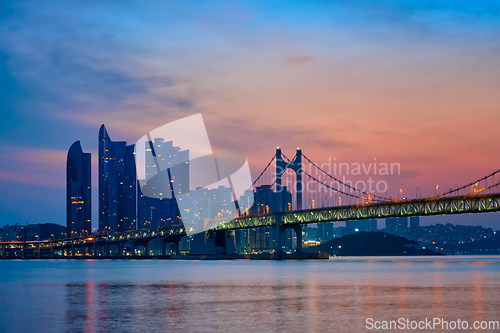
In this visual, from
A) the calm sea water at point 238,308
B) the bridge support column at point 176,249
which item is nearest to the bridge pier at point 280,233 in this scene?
the bridge support column at point 176,249

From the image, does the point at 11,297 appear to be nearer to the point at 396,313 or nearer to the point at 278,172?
the point at 396,313

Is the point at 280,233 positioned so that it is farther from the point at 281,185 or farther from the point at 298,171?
the point at 298,171

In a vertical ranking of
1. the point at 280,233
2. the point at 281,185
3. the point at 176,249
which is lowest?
the point at 176,249

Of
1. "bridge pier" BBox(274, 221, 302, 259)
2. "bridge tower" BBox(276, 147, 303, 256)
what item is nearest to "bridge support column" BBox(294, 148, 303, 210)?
"bridge tower" BBox(276, 147, 303, 256)

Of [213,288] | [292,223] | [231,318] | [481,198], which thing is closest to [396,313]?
[231,318]

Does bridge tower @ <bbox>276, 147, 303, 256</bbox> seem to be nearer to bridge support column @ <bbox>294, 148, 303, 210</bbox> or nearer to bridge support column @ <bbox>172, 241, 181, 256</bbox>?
bridge support column @ <bbox>294, 148, 303, 210</bbox>

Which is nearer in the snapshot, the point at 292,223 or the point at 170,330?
the point at 170,330

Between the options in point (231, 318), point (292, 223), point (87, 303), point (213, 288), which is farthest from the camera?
point (292, 223)

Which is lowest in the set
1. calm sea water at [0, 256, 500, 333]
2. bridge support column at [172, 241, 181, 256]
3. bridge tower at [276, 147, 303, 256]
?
bridge support column at [172, 241, 181, 256]

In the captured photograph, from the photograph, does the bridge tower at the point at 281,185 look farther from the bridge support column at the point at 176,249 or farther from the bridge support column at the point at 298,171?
the bridge support column at the point at 176,249

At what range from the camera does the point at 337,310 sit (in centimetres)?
2852

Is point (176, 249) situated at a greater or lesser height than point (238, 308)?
lesser

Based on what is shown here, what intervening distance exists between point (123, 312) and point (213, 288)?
53.0 ft

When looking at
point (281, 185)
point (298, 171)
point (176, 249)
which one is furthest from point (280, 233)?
point (176, 249)
